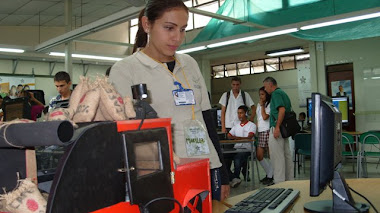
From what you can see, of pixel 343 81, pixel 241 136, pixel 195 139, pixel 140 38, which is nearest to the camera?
pixel 195 139

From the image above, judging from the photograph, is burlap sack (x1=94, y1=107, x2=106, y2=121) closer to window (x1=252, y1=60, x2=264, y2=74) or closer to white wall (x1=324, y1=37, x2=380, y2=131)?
white wall (x1=324, y1=37, x2=380, y2=131)

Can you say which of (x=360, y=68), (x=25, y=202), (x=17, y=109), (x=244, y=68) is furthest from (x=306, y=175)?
(x=244, y=68)

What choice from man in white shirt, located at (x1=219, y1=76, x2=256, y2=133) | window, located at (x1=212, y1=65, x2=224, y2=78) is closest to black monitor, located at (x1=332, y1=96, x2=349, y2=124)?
man in white shirt, located at (x1=219, y1=76, x2=256, y2=133)

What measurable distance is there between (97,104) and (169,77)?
66 centimetres

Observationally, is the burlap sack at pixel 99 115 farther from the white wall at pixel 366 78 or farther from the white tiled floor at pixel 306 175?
the white wall at pixel 366 78

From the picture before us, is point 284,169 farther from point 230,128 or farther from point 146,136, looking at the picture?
point 146,136

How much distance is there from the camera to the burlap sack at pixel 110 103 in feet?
2.37

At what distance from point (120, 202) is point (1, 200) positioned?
0.21m

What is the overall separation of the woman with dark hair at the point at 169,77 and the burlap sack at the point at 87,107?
505 millimetres

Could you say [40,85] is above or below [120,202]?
above

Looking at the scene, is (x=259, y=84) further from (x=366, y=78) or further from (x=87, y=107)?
(x=87, y=107)

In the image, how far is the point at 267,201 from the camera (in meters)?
1.20

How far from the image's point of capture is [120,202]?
640 mm

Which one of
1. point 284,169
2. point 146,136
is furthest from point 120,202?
point 284,169
